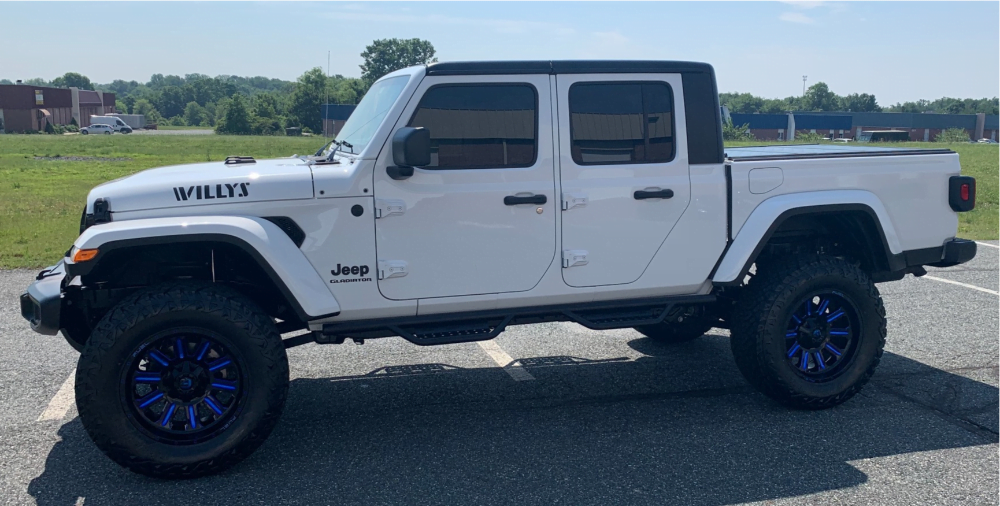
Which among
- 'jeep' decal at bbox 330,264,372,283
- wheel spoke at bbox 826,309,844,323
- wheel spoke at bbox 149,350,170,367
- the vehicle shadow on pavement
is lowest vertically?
the vehicle shadow on pavement

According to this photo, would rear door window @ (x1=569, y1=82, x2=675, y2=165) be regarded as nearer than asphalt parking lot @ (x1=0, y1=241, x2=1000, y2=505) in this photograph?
No

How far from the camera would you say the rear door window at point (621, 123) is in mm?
4754

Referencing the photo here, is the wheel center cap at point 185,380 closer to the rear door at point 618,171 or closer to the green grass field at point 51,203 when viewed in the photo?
the rear door at point 618,171

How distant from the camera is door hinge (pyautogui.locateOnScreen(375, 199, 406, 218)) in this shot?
4.38 m

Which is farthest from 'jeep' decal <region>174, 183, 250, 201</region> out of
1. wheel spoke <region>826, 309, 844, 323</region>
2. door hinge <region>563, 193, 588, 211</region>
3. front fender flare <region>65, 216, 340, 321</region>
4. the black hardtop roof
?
wheel spoke <region>826, 309, 844, 323</region>

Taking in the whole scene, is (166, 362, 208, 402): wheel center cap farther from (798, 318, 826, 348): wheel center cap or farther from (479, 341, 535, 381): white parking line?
(798, 318, 826, 348): wheel center cap

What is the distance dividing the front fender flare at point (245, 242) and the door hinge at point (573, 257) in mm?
1313

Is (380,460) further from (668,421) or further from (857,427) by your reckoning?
(857,427)

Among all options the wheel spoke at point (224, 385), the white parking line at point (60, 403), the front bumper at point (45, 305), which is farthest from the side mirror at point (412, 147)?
the white parking line at point (60, 403)

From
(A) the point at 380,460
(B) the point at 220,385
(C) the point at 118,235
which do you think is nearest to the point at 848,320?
(A) the point at 380,460

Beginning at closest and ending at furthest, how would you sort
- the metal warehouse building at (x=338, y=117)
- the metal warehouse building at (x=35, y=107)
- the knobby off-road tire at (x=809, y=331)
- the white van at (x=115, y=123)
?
the knobby off-road tire at (x=809, y=331), the metal warehouse building at (x=338, y=117), the metal warehouse building at (x=35, y=107), the white van at (x=115, y=123)

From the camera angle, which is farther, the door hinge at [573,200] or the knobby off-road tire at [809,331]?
the knobby off-road tire at [809,331]

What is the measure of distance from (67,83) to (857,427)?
179013mm

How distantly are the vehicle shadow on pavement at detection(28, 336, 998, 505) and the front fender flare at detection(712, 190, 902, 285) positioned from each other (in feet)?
2.97
